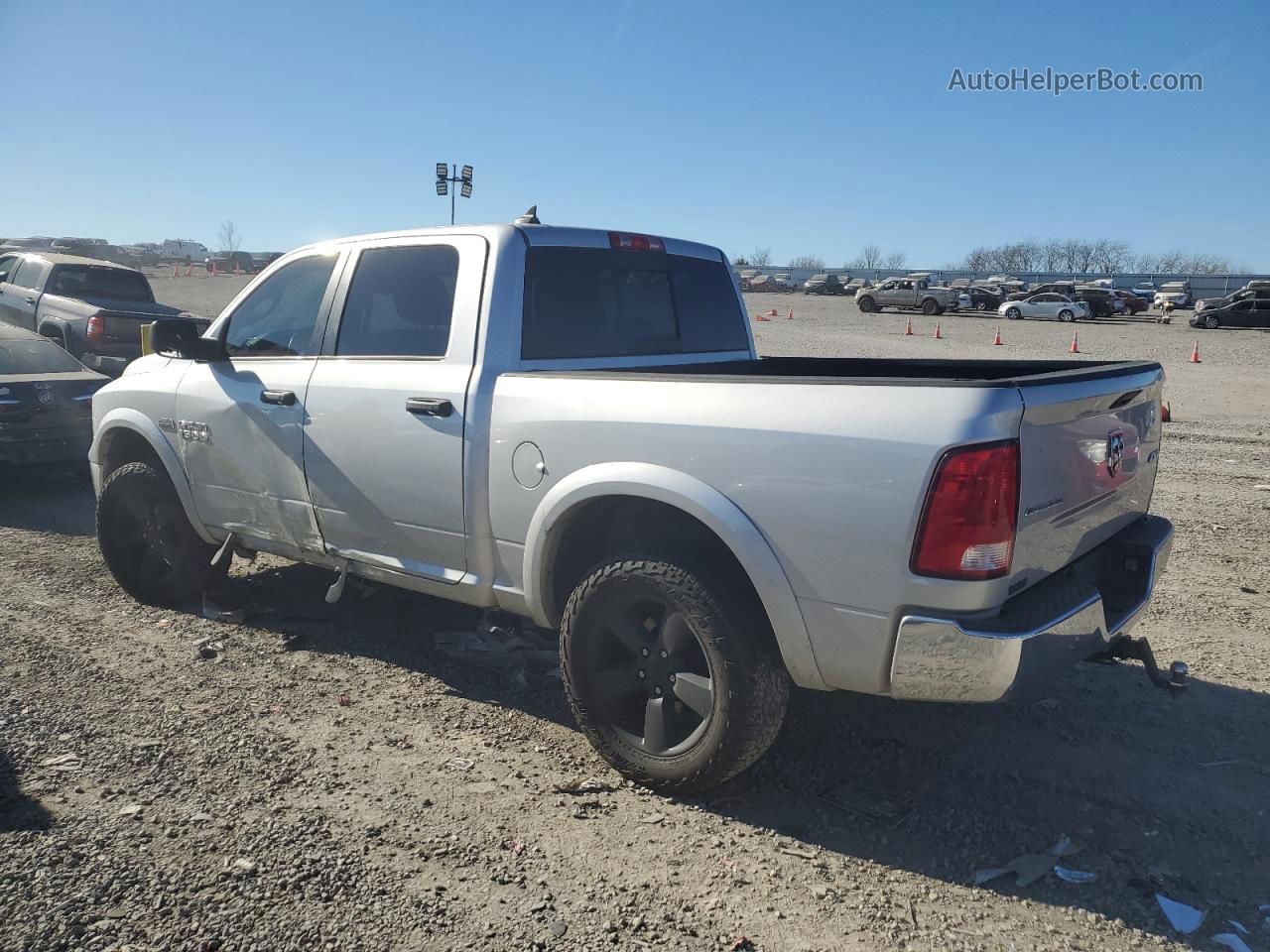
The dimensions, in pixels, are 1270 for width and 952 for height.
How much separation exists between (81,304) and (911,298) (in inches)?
1413

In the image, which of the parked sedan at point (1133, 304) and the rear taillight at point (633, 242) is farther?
the parked sedan at point (1133, 304)

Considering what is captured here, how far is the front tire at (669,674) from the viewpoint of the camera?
123 inches

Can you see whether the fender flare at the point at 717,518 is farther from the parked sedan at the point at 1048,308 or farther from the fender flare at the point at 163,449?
the parked sedan at the point at 1048,308

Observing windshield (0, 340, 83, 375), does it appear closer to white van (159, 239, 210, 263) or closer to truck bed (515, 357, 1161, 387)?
truck bed (515, 357, 1161, 387)

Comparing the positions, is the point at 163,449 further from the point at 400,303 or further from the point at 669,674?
the point at 669,674

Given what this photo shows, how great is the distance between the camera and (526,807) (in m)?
3.38

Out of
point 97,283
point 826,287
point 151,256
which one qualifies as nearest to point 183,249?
point 151,256

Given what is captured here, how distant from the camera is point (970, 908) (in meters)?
2.81

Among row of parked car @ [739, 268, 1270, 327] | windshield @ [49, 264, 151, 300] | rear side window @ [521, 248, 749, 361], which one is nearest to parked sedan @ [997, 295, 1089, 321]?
row of parked car @ [739, 268, 1270, 327]

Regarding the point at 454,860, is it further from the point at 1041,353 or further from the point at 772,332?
the point at 772,332

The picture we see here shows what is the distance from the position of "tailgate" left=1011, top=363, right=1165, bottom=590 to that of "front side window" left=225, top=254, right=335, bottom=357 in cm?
325

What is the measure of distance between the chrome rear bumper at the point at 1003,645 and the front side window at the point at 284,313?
10.3 ft

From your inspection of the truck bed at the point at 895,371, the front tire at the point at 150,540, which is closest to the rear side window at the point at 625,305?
the truck bed at the point at 895,371

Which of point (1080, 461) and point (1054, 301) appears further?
point (1054, 301)
